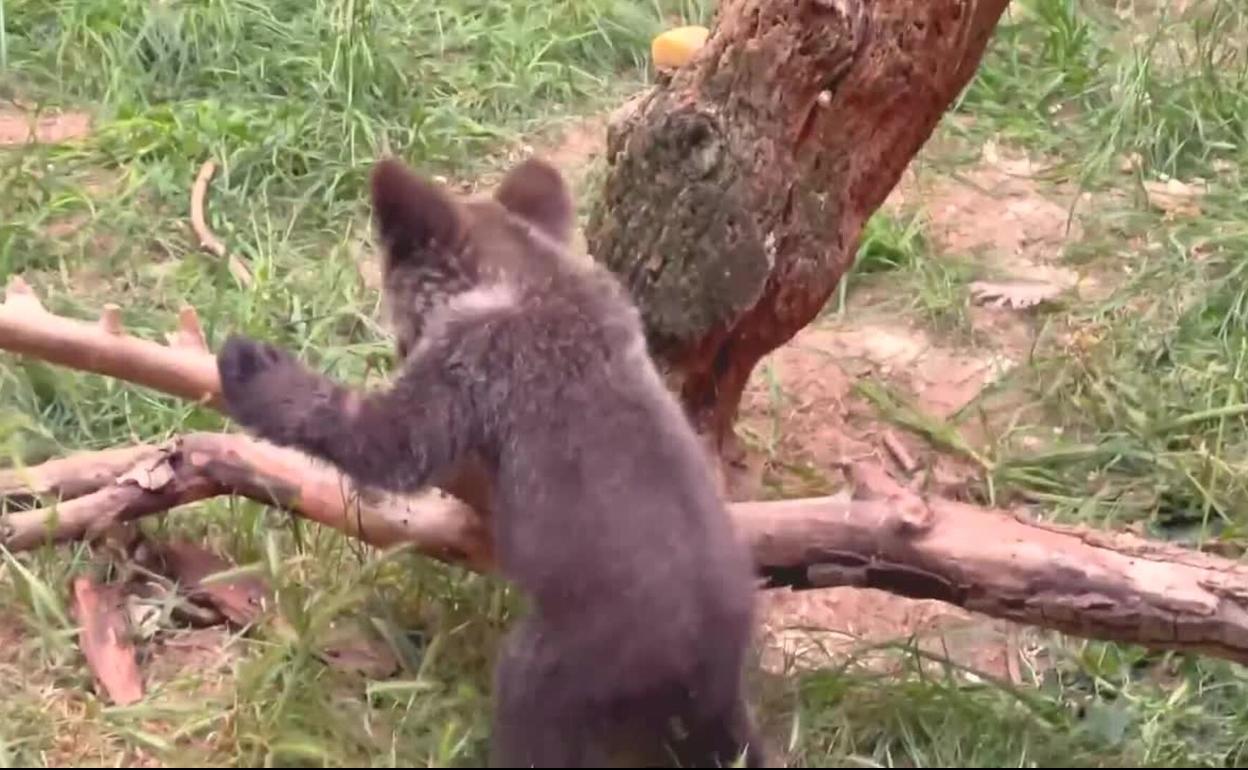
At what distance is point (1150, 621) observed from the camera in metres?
3.34

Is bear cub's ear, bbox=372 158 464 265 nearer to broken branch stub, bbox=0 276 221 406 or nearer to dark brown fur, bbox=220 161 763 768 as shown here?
dark brown fur, bbox=220 161 763 768

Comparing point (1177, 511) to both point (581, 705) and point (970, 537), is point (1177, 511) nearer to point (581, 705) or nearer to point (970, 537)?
point (970, 537)

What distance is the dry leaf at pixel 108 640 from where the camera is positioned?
135 inches

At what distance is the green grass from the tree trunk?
0.87 metres

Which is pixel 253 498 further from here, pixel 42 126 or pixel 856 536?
pixel 42 126

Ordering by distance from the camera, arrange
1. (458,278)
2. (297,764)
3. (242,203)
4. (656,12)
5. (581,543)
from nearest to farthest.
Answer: (297,764) → (581,543) → (458,278) → (242,203) → (656,12)

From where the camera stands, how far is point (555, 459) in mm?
2938

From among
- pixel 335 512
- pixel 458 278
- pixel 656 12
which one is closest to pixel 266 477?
pixel 335 512

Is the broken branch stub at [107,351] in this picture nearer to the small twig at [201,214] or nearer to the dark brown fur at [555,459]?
the dark brown fur at [555,459]

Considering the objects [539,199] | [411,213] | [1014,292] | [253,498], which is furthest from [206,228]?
[1014,292]

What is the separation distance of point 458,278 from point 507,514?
1.56 feet

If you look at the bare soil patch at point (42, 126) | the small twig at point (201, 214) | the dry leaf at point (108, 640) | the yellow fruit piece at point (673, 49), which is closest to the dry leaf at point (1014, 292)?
the yellow fruit piece at point (673, 49)

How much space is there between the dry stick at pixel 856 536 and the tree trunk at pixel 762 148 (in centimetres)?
62

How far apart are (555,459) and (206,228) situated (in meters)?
2.96
